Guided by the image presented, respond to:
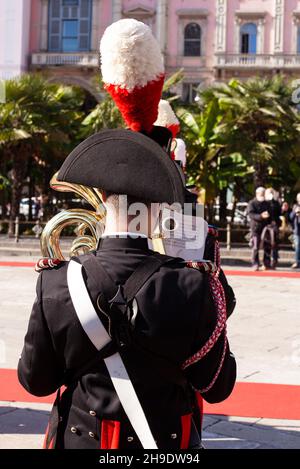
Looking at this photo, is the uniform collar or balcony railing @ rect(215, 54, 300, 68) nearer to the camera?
the uniform collar

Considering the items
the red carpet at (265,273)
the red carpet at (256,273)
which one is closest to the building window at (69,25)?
the red carpet at (256,273)

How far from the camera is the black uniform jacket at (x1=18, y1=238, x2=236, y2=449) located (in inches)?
82.1

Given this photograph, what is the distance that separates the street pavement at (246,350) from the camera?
4.38 metres

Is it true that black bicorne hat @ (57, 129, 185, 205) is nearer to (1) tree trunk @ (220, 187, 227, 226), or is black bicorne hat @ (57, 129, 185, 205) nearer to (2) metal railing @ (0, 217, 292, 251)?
(2) metal railing @ (0, 217, 292, 251)

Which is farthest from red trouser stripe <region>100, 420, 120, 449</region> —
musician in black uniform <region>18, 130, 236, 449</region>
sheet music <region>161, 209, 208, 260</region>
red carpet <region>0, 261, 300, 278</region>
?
red carpet <region>0, 261, 300, 278</region>

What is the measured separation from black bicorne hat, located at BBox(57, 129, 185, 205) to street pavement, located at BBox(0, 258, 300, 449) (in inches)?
98.1

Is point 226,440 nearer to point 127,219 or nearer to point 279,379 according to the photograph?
point 279,379

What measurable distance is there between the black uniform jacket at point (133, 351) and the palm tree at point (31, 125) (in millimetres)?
17889

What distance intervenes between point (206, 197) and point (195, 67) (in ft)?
59.4

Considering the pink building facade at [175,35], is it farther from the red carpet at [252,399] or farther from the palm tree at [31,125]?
the red carpet at [252,399]

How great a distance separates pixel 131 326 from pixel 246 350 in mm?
5049

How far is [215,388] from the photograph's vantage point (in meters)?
2.24

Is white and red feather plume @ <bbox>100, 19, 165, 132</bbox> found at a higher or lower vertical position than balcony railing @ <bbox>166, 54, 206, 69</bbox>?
lower

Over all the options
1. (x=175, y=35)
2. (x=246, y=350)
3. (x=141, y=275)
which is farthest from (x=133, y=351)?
(x=175, y=35)
